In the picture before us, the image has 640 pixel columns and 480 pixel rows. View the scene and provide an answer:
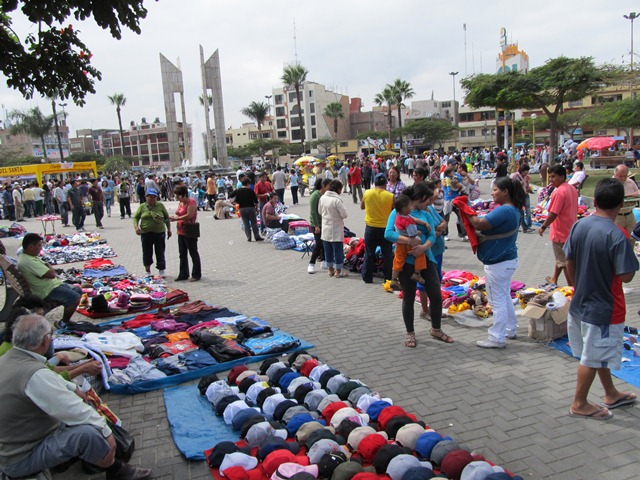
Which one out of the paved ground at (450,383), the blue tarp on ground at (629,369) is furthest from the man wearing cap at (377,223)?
the blue tarp on ground at (629,369)

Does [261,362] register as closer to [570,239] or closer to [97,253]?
[570,239]

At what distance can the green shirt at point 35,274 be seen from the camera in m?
6.36

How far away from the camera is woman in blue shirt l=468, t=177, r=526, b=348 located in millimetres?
5156

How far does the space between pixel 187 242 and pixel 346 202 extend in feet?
43.7

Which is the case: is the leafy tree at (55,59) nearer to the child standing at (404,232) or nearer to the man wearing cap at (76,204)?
the child standing at (404,232)

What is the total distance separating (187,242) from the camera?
371 inches

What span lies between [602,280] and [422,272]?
211 centimetres

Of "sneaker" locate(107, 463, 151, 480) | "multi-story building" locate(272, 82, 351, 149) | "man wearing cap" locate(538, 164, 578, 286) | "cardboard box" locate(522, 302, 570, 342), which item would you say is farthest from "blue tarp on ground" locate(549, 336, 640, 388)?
"multi-story building" locate(272, 82, 351, 149)

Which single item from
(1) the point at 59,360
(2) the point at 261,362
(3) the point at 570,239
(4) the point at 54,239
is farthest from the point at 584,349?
(4) the point at 54,239

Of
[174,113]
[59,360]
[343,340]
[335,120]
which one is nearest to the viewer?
[59,360]

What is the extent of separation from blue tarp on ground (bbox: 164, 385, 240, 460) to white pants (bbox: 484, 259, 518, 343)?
121 inches

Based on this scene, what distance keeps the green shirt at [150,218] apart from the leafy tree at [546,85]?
2182 centimetres

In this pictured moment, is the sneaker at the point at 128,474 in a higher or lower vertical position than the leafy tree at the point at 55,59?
lower

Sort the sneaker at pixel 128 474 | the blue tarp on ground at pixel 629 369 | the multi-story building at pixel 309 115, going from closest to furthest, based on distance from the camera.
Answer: the sneaker at pixel 128 474
the blue tarp on ground at pixel 629 369
the multi-story building at pixel 309 115
